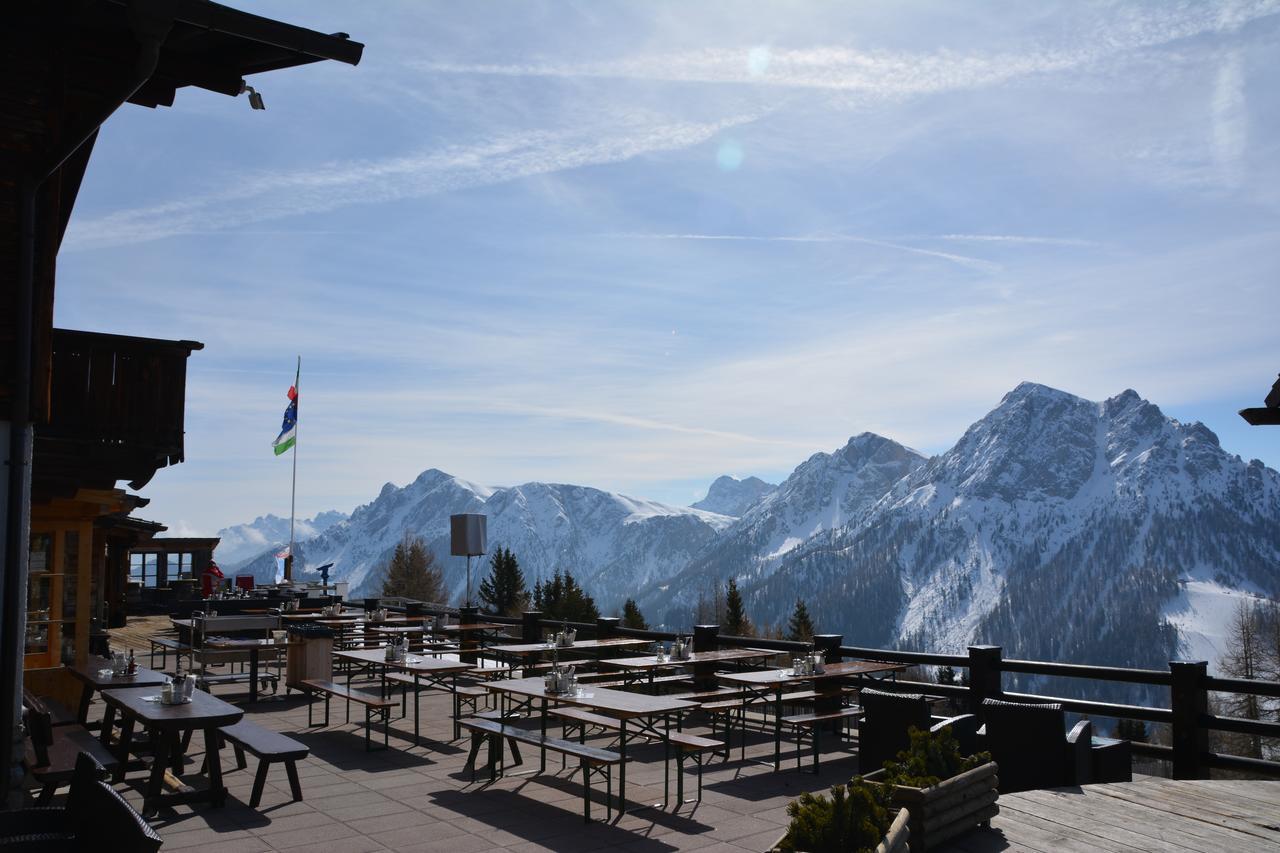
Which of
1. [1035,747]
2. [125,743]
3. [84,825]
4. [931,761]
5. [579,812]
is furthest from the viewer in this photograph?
[125,743]

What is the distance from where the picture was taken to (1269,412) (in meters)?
4.70

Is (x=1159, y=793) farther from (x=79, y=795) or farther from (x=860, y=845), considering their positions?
(x=79, y=795)

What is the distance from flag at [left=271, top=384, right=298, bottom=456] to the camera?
2655 cm

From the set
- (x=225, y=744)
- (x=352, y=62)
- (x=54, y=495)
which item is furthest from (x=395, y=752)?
(x=352, y=62)

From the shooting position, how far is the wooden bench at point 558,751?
639cm

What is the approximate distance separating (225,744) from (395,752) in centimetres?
153

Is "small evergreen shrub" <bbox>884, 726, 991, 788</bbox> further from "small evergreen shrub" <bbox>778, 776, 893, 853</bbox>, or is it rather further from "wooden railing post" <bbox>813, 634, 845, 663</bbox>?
"wooden railing post" <bbox>813, 634, 845, 663</bbox>

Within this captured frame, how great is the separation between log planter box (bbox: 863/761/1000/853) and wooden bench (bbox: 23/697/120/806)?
439 centimetres

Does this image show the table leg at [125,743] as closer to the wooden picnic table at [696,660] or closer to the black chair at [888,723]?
the wooden picnic table at [696,660]

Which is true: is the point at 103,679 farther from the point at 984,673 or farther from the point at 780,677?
the point at 984,673

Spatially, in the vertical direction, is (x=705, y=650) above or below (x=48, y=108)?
below

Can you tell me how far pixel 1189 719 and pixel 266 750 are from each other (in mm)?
6215

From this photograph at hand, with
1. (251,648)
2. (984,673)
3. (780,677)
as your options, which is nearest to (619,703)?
(780,677)

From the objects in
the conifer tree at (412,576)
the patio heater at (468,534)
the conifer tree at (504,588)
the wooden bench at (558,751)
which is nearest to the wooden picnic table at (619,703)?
the wooden bench at (558,751)
